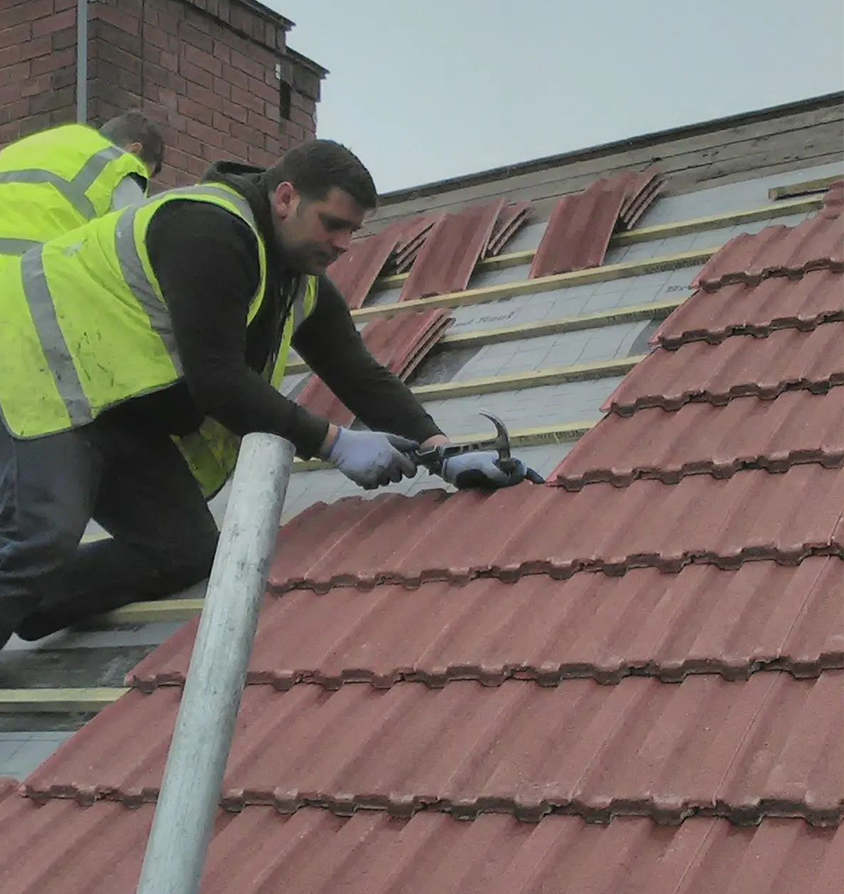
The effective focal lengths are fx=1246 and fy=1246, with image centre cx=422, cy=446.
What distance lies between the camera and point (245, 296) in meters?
2.87

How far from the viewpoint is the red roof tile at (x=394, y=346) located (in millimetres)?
3965

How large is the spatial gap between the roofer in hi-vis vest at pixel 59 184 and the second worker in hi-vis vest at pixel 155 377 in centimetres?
45

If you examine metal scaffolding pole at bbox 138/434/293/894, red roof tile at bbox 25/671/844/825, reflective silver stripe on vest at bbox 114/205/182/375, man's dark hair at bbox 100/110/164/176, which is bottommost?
metal scaffolding pole at bbox 138/434/293/894

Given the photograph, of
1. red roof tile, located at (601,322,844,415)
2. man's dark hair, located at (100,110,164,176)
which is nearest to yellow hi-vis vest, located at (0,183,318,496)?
red roof tile, located at (601,322,844,415)

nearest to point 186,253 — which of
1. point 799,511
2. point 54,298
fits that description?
point 54,298

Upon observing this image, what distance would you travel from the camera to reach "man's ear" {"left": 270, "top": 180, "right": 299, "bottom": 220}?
2.96 meters

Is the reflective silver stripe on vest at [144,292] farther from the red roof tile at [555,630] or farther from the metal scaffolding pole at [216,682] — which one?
the metal scaffolding pole at [216,682]

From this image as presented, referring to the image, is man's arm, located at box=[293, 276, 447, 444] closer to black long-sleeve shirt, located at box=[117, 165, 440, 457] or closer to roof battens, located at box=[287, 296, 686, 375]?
black long-sleeve shirt, located at box=[117, 165, 440, 457]

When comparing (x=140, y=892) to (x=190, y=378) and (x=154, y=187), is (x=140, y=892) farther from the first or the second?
(x=154, y=187)

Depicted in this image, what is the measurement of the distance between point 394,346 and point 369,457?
1161mm

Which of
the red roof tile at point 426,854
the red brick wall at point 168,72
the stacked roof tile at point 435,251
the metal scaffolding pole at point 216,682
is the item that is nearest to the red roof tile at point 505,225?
the stacked roof tile at point 435,251

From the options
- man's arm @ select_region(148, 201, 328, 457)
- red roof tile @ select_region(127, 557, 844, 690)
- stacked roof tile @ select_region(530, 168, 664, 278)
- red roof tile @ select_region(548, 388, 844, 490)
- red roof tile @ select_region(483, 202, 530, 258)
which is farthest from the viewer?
red roof tile @ select_region(483, 202, 530, 258)

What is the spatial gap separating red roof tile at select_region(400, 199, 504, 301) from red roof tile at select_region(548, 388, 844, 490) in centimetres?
178

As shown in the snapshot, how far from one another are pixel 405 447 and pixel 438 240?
6.96ft
